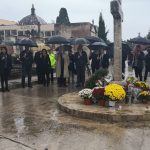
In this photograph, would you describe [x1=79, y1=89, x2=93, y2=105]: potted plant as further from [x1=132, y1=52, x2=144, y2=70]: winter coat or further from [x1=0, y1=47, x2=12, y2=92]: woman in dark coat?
[x1=132, y1=52, x2=144, y2=70]: winter coat

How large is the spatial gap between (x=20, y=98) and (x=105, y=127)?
192 inches

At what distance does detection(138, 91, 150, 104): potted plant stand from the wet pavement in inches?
64.4

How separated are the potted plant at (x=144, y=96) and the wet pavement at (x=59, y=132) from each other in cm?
164

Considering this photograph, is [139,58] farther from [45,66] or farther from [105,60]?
[45,66]

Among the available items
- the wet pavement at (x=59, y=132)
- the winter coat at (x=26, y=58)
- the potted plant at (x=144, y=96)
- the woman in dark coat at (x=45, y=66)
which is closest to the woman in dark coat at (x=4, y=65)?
the winter coat at (x=26, y=58)

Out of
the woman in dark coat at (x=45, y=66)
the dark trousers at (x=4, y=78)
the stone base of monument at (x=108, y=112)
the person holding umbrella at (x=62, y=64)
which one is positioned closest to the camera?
the stone base of monument at (x=108, y=112)

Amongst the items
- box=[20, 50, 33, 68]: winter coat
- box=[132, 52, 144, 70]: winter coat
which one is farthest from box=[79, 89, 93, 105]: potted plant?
box=[132, 52, 144, 70]: winter coat

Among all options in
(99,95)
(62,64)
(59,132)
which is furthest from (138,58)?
(59,132)

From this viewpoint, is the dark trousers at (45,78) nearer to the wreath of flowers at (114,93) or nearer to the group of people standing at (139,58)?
the group of people standing at (139,58)

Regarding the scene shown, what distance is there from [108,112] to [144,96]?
61.3 inches

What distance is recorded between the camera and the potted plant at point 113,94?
9477 mm

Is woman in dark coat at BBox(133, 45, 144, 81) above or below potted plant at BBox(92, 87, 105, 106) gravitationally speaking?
above

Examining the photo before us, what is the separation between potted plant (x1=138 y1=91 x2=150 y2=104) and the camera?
33.1 ft

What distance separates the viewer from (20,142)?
7.29m
